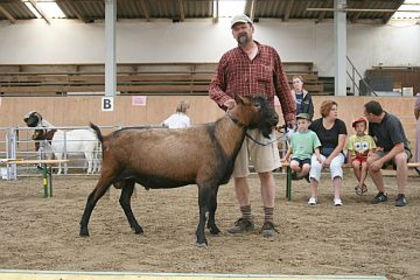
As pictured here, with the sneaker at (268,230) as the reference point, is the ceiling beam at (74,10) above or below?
above

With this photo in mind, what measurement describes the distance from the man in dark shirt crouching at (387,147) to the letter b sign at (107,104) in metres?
9.04

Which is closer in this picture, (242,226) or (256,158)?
(256,158)

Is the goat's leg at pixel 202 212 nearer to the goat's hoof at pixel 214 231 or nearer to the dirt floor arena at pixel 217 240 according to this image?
the dirt floor arena at pixel 217 240

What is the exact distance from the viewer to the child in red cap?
6.70 metres

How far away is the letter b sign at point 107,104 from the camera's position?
14320 millimetres

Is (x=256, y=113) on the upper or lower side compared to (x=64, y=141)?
upper

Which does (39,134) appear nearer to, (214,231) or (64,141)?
(64,141)

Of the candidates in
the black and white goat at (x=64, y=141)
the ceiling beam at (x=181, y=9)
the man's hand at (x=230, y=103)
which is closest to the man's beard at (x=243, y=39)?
the man's hand at (x=230, y=103)

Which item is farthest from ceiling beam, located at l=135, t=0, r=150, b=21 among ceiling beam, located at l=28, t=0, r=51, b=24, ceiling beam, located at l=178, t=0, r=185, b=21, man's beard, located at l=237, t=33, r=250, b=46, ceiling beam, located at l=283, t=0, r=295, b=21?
man's beard, located at l=237, t=33, r=250, b=46

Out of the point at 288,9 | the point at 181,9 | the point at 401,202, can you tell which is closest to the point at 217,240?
the point at 401,202

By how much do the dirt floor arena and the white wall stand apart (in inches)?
513

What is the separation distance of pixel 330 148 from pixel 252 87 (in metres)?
2.54

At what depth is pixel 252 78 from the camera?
453cm

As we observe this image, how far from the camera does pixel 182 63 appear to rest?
1947cm
